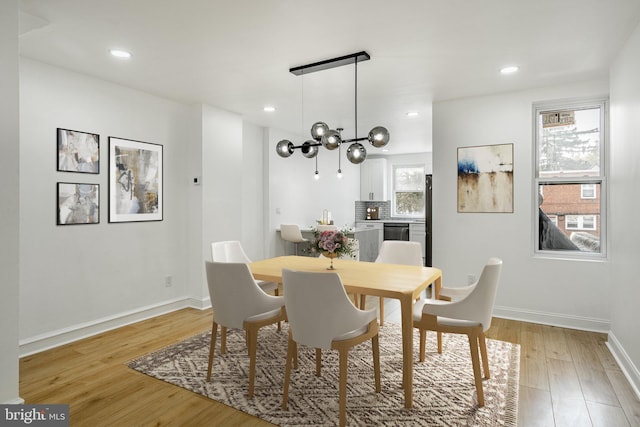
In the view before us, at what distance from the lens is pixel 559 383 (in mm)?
2619

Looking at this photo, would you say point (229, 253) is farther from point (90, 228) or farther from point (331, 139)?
point (331, 139)

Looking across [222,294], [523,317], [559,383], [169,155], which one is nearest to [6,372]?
[222,294]

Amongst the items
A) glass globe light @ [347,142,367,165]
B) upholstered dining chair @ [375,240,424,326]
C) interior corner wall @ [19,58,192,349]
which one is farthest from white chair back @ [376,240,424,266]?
interior corner wall @ [19,58,192,349]

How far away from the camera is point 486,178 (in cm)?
420

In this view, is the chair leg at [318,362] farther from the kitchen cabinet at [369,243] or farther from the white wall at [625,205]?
the kitchen cabinet at [369,243]

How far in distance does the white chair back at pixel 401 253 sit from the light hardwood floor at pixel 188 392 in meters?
1.08

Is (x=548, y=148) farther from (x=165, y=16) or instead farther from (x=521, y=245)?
(x=165, y=16)

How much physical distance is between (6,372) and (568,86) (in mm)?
5159

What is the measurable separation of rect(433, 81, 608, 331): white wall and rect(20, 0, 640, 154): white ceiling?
0.22 m

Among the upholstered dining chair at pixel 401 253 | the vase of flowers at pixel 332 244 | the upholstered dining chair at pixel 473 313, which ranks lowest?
the upholstered dining chair at pixel 473 313

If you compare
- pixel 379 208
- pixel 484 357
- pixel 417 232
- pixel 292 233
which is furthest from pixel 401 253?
pixel 379 208

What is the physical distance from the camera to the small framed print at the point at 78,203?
339cm

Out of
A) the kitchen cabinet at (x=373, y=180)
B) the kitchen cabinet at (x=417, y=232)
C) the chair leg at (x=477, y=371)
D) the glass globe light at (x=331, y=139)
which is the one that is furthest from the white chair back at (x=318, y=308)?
the kitchen cabinet at (x=373, y=180)

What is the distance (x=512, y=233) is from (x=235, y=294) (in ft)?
10.4
